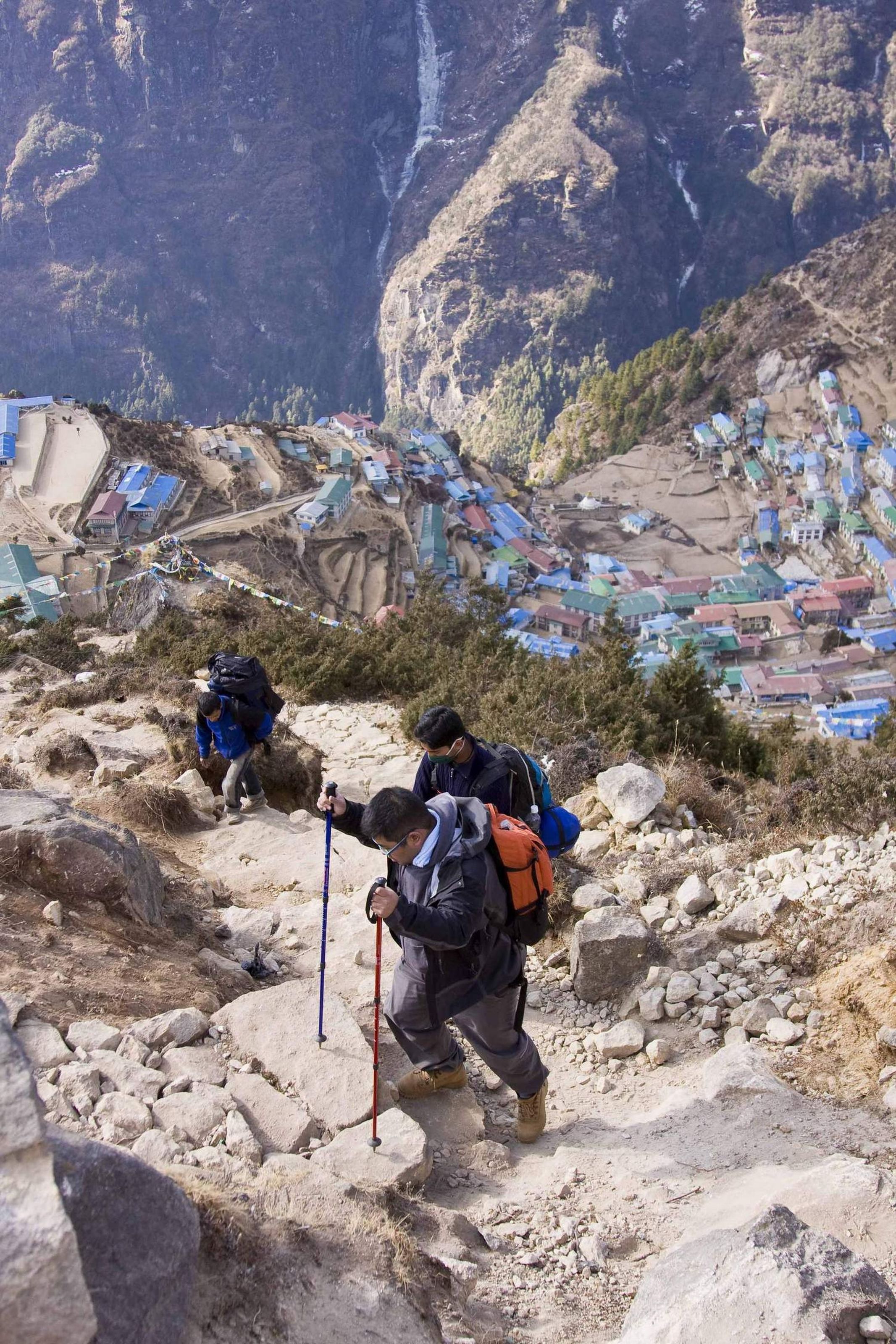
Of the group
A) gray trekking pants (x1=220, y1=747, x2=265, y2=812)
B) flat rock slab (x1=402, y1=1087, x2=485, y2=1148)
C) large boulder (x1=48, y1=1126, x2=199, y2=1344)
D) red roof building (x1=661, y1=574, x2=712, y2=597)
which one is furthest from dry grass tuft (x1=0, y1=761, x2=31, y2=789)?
red roof building (x1=661, y1=574, x2=712, y2=597)

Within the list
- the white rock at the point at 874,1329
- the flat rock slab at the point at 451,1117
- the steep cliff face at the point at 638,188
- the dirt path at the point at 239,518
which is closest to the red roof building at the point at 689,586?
the dirt path at the point at 239,518

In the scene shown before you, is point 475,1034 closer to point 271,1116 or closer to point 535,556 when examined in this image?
point 271,1116

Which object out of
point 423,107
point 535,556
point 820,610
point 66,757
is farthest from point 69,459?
point 423,107

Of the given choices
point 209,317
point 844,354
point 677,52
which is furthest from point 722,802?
point 677,52

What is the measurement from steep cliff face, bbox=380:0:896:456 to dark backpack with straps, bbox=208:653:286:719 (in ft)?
309

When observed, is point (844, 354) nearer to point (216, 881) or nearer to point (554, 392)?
point (554, 392)

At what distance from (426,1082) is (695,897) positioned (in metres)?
1.76

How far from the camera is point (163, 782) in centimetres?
627

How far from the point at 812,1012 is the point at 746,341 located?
2418 inches

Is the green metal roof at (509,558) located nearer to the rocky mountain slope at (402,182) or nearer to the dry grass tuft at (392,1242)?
the dry grass tuft at (392,1242)

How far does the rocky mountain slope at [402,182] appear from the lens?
354ft

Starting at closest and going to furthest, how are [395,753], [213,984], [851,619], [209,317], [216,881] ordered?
[213,984] → [216,881] → [395,753] → [851,619] → [209,317]

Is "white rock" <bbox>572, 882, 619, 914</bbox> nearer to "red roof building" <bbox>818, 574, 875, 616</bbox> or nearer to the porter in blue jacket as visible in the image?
the porter in blue jacket

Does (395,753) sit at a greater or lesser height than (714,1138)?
lesser
